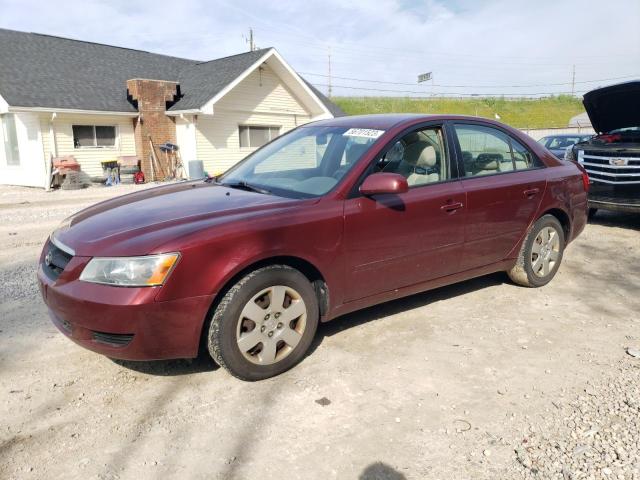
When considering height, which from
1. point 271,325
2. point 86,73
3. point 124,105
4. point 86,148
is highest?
point 86,73

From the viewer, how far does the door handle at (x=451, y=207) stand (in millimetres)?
4059

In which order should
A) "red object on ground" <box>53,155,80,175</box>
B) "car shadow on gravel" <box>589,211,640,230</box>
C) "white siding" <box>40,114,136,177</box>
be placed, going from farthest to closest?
"white siding" <box>40,114,136,177</box> < "red object on ground" <box>53,155,80,175</box> < "car shadow on gravel" <box>589,211,640,230</box>

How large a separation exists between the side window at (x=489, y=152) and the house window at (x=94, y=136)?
16.1 meters

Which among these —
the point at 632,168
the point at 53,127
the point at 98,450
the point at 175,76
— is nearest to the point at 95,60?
the point at 175,76

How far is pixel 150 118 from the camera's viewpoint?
61.2 feet

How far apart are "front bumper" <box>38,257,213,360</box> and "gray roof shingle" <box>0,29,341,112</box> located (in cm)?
1521

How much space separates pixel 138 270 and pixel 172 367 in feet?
3.06

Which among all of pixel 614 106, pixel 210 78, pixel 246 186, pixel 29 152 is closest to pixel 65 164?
pixel 29 152

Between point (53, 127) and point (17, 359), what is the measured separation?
15198 mm

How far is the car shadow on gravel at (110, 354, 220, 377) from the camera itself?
11.3 ft

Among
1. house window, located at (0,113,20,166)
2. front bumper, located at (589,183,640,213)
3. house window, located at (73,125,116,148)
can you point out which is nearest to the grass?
house window, located at (73,125,116,148)

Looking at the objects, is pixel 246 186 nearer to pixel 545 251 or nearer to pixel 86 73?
pixel 545 251

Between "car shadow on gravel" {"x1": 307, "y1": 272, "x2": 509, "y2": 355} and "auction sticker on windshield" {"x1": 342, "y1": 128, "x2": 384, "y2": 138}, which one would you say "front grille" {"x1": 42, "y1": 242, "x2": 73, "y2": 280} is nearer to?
"car shadow on gravel" {"x1": 307, "y1": 272, "x2": 509, "y2": 355}

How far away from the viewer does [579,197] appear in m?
5.28
